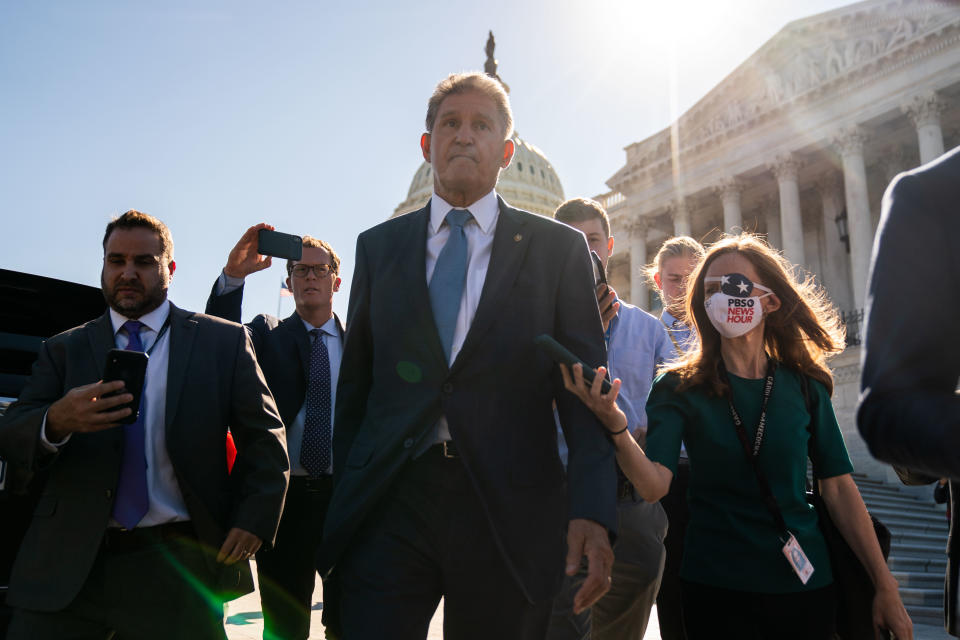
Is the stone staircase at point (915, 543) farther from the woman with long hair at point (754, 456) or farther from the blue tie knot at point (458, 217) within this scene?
the blue tie knot at point (458, 217)

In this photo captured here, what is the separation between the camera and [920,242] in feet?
4.20

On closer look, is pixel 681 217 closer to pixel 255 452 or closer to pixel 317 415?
pixel 317 415

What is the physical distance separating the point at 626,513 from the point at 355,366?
5.62 ft

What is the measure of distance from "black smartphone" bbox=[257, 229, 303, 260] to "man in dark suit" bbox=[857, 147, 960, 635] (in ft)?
11.6

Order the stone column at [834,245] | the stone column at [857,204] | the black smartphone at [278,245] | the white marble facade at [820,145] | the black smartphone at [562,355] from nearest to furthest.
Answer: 1. the black smartphone at [562,355]
2. the black smartphone at [278,245]
3. the white marble facade at [820,145]
4. the stone column at [857,204]
5. the stone column at [834,245]

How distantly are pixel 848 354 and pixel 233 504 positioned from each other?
72.4ft

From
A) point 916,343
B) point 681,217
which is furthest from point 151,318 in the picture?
point 681,217

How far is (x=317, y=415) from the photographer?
502 cm

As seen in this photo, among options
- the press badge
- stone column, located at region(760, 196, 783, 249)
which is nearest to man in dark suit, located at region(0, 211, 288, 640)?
the press badge

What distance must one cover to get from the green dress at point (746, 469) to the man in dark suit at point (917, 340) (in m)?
1.53

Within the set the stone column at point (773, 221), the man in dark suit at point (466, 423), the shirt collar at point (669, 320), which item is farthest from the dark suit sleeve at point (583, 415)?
the stone column at point (773, 221)

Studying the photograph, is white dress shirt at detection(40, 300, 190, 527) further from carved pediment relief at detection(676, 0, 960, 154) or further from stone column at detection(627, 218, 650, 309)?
stone column at detection(627, 218, 650, 309)

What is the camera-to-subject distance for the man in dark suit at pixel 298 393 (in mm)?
4645

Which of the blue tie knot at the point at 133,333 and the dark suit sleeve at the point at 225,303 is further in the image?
the dark suit sleeve at the point at 225,303
